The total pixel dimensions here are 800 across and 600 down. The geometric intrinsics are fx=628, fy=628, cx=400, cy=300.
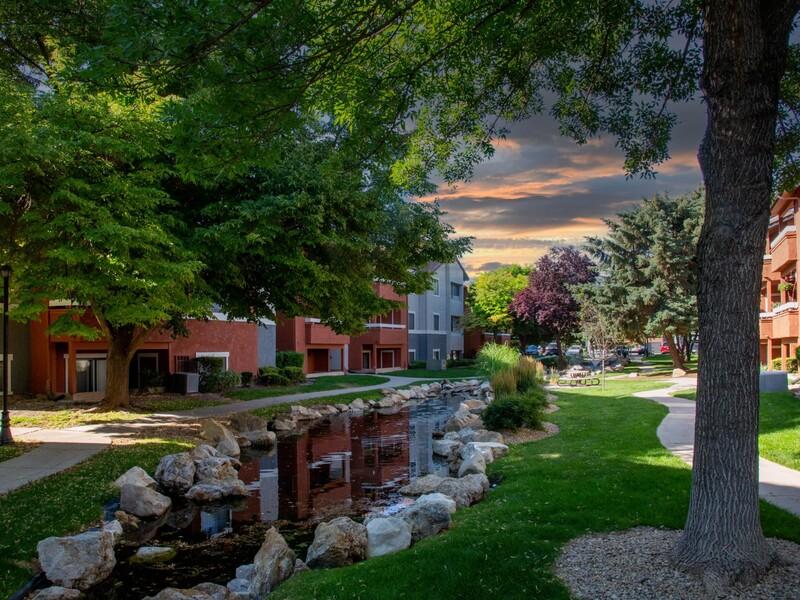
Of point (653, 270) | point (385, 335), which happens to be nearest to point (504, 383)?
point (653, 270)

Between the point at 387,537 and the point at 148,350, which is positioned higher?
the point at 148,350

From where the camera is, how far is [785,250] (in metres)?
26.1

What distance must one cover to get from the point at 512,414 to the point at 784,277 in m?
21.7

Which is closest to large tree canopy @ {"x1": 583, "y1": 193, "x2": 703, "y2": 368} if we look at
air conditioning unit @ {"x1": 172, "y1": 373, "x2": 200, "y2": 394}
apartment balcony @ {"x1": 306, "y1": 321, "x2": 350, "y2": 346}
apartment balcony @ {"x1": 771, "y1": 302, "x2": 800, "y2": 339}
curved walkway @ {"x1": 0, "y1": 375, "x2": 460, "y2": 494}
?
apartment balcony @ {"x1": 771, "y1": 302, "x2": 800, "y2": 339}

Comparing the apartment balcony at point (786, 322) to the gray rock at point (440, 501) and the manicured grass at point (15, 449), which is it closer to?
the gray rock at point (440, 501)

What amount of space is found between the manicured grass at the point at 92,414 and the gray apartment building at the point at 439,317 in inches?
1088

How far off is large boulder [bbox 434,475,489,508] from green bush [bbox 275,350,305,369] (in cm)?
2217

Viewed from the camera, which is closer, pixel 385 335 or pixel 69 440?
pixel 69 440

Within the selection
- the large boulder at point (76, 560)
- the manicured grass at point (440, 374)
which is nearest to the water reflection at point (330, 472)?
the large boulder at point (76, 560)

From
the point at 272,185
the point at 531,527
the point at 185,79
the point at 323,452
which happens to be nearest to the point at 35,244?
the point at 272,185

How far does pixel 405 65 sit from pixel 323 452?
9.94m

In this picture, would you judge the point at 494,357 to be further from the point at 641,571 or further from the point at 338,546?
the point at 641,571

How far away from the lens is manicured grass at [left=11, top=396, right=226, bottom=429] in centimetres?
1556

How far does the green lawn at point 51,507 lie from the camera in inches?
277
